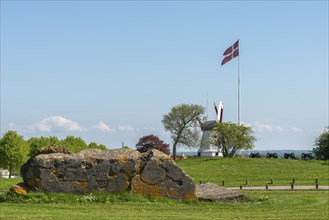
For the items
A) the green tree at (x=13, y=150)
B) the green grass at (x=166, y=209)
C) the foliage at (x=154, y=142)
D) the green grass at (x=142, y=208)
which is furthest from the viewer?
the foliage at (x=154, y=142)

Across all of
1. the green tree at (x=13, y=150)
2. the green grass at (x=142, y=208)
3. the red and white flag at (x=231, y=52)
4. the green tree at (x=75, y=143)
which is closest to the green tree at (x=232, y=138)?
the red and white flag at (x=231, y=52)

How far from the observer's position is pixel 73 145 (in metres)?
93.8

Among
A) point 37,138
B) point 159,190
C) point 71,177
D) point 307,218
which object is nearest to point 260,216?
point 307,218

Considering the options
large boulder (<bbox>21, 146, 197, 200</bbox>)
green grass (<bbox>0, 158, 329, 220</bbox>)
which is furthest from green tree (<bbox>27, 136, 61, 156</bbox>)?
large boulder (<bbox>21, 146, 197, 200</bbox>)

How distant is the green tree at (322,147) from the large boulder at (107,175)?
2548 inches

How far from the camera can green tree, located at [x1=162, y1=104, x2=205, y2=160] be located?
350ft

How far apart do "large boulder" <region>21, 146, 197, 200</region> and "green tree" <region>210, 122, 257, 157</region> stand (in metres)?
55.7

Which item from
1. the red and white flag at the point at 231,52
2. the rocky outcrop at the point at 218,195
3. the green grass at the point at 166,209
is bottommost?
the green grass at the point at 166,209

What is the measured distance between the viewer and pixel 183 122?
356 feet

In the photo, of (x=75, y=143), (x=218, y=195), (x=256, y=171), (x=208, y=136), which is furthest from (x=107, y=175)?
(x=208, y=136)

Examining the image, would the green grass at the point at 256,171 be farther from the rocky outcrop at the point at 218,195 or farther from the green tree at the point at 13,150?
the green tree at the point at 13,150

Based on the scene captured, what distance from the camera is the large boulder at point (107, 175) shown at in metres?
28.9

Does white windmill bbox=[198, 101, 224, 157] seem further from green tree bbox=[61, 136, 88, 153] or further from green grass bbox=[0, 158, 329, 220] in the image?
green grass bbox=[0, 158, 329, 220]

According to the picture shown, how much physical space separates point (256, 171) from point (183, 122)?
48.7m
